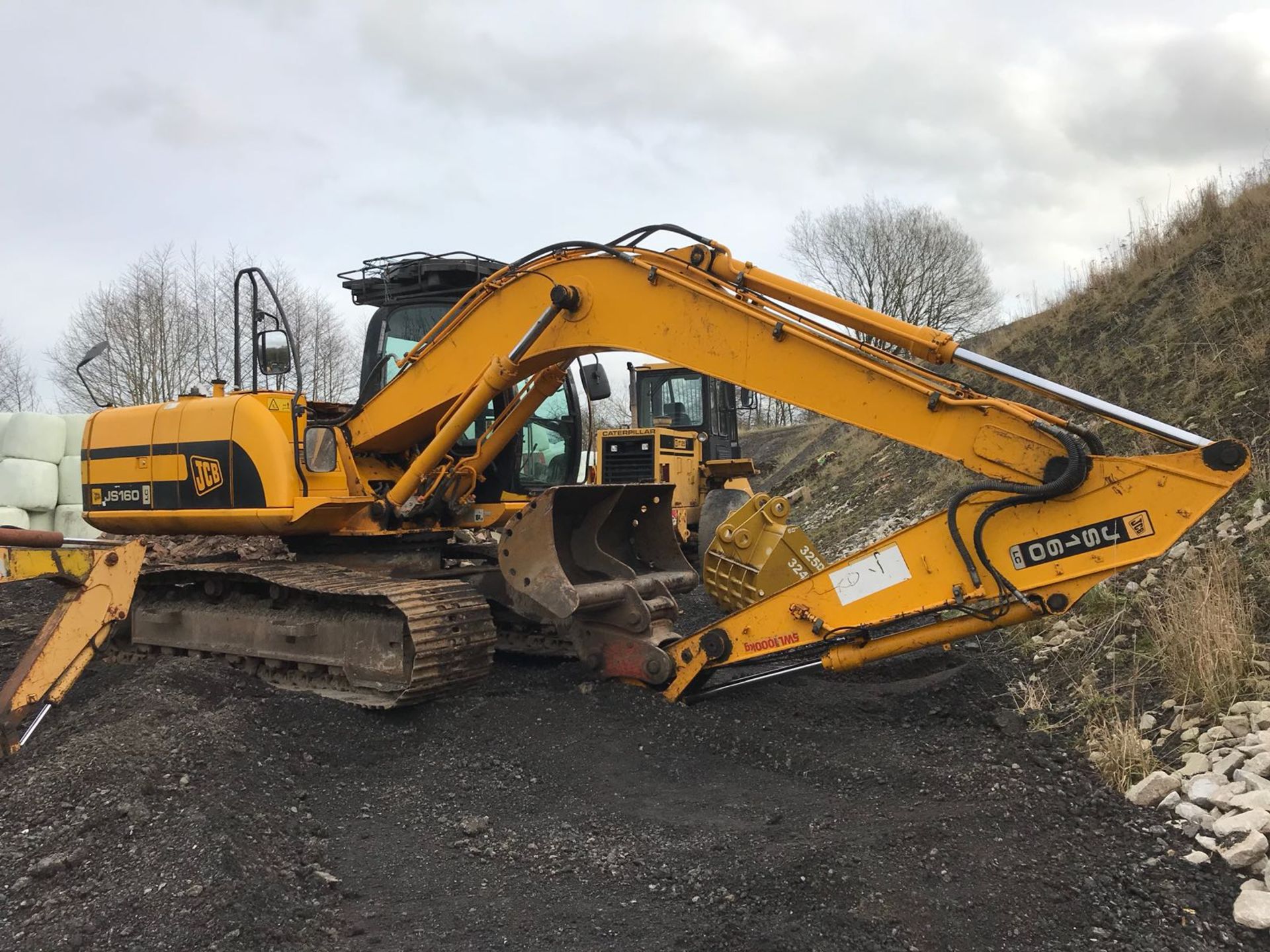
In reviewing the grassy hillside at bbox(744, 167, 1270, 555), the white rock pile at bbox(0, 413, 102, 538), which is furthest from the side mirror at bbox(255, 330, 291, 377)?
the white rock pile at bbox(0, 413, 102, 538)

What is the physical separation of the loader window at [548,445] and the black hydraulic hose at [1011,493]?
369cm

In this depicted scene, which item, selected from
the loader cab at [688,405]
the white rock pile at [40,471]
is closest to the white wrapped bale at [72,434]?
the white rock pile at [40,471]

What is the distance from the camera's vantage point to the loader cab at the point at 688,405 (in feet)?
43.9

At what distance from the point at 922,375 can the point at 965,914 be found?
95.2 inches

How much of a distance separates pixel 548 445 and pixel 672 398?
691 cm

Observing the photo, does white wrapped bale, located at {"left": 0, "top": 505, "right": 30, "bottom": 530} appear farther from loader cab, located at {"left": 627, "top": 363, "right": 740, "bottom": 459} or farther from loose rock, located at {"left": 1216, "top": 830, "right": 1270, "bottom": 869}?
loose rock, located at {"left": 1216, "top": 830, "right": 1270, "bottom": 869}

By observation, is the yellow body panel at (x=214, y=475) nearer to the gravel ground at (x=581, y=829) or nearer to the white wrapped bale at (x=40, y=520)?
the gravel ground at (x=581, y=829)

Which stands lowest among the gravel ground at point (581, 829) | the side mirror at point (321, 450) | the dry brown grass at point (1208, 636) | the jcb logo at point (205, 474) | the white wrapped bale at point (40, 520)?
the gravel ground at point (581, 829)

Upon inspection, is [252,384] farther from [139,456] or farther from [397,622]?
[397,622]

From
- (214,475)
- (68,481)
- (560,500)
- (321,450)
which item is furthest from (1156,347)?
(68,481)

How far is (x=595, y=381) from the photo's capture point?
20.9 feet

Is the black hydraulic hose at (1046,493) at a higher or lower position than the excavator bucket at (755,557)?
higher

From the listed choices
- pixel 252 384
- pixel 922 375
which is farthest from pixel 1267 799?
pixel 252 384

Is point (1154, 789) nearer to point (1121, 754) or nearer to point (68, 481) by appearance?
point (1121, 754)
